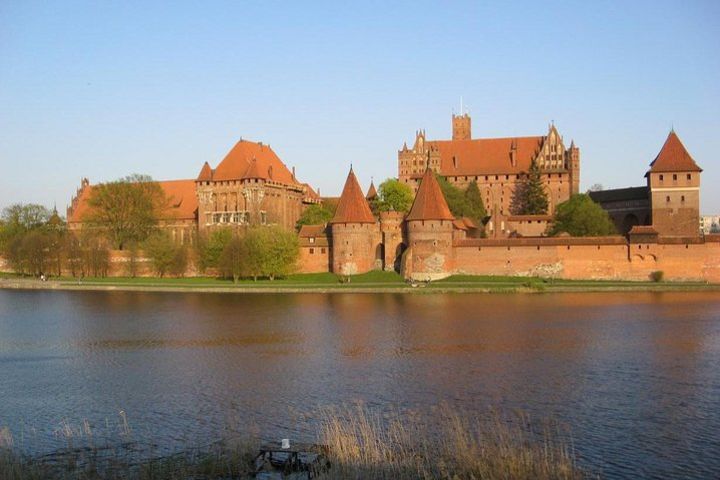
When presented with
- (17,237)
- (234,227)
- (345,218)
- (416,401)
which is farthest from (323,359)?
(17,237)

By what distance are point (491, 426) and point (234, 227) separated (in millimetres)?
36799

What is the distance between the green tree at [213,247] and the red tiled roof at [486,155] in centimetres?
1961

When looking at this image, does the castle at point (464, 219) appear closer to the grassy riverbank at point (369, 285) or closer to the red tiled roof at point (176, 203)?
the red tiled roof at point (176, 203)

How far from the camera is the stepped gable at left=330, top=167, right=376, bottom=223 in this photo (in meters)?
38.7

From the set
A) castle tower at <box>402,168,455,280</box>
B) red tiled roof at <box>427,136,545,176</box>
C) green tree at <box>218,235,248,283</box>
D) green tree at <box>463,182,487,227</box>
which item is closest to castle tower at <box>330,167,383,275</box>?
castle tower at <box>402,168,455,280</box>

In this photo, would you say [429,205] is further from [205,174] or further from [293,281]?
[205,174]

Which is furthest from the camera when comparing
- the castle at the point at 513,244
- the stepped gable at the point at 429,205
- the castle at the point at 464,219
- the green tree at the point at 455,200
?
the green tree at the point at 455,200

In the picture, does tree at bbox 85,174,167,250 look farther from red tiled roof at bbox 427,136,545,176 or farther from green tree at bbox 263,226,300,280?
red tiled roof at bbox 427,136,545,176

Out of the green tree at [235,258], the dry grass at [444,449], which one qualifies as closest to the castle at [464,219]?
the green tree at [235,258]

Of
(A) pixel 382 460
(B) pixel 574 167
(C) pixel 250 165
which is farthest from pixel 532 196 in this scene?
(A) pixel 382 460

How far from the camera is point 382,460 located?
941cm

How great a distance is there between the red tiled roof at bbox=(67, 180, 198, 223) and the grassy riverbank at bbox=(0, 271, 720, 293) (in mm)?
10506

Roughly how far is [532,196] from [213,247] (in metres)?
21.8

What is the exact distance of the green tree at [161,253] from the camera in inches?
1688
